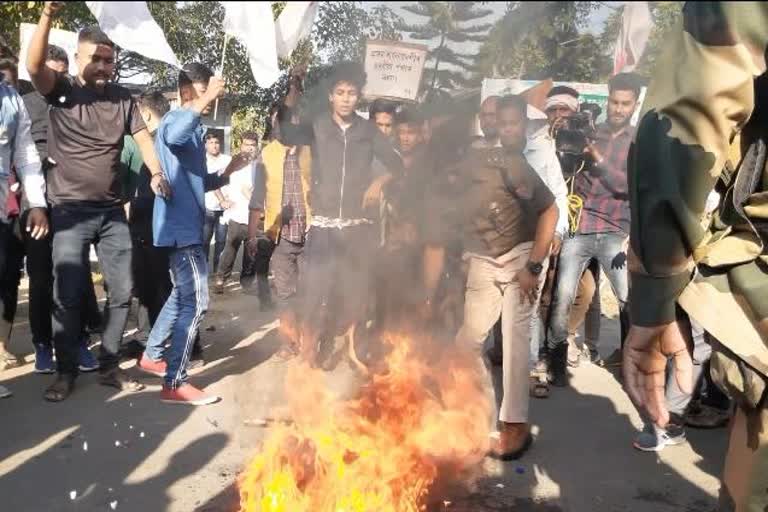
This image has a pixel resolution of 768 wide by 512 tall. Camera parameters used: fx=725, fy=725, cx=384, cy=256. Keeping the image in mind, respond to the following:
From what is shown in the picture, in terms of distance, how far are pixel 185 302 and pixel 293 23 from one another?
3096 mm

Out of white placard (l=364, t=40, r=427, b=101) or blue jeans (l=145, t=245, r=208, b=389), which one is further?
blue jeans (l=145, t=245, r=208, b=389)

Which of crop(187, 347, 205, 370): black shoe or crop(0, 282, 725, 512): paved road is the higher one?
crop(0, 282, 725, 512): paved road

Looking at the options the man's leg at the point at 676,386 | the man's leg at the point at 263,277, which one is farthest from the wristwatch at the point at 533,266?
the man's leg at the point at 263,277

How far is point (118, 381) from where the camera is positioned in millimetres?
4875

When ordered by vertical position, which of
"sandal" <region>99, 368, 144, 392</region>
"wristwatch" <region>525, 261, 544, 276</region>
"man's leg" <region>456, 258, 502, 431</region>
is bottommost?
"sandal" <region>99, 368, 144, 392</region>

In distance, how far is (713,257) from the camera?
1.93 meters

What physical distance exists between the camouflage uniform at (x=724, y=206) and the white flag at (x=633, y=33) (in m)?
0.09

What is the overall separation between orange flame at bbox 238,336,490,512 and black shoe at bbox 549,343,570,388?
4.46ft

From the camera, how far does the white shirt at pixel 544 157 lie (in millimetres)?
3822

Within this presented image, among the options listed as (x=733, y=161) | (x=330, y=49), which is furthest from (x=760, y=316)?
(x=330, y=49)

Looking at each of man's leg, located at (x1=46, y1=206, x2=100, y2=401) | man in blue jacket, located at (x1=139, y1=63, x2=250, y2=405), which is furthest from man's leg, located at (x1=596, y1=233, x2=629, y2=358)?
man's leg, located at (x1=46, y1=206, x2=100, y2=401)

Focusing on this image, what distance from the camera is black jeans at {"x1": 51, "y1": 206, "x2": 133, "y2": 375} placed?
4.51 meters

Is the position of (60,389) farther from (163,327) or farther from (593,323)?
(593,323)

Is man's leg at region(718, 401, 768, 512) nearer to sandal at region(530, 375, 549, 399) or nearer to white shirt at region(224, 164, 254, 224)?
sandal at region(530, 375, 549, 399)
